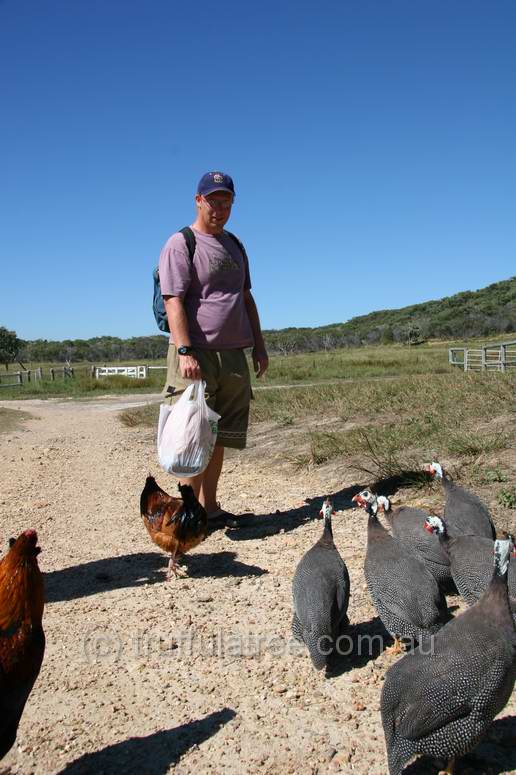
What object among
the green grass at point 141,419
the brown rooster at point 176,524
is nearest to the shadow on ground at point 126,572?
the brown rooster at point 176,524

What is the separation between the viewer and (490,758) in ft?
8.47

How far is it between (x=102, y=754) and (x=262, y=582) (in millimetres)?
1741

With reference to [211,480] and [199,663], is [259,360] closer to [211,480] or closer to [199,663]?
[211,480]

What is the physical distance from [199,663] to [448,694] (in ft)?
4.45

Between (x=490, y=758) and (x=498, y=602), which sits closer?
(x=490, y=758)

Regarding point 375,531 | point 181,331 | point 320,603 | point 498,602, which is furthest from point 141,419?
point 498,602

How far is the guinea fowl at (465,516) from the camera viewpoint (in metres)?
4.18

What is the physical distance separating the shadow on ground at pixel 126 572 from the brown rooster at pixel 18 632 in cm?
139

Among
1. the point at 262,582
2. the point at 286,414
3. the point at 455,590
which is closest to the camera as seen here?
the point at 455,590

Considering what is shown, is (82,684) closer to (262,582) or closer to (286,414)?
(262,582)

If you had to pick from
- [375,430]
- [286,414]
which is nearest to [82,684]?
[375,430]

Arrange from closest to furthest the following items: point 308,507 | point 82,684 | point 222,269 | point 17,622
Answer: point 17,622 < point 82,684 < point 222,269 < point 308,507

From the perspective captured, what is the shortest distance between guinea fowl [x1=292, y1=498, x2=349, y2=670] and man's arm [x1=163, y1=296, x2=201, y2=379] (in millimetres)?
1666

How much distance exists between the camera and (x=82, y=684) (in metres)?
3.17
